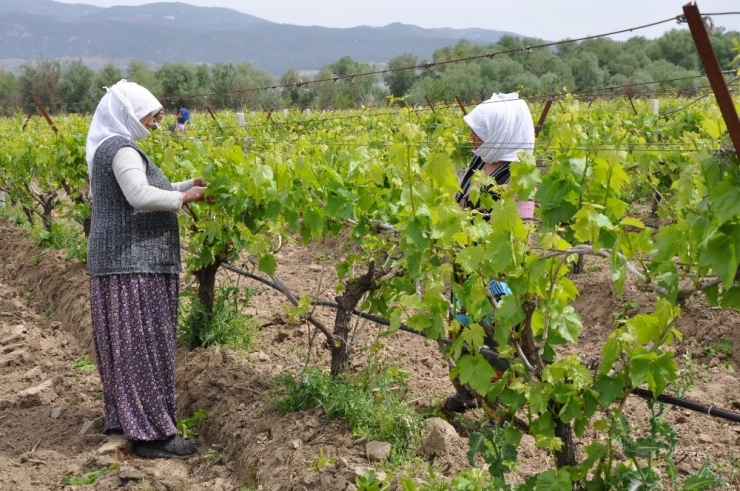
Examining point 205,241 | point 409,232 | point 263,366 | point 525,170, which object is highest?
point 525,170

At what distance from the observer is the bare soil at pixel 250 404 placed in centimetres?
372

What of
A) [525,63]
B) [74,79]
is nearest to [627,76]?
[525,63]

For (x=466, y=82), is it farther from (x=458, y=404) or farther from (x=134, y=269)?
(x=134, y=269)

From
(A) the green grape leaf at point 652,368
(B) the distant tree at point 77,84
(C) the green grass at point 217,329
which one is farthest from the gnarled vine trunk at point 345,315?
(B) the distant tree at point 77,84

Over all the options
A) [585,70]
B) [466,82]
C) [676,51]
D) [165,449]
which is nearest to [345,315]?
[165,449]

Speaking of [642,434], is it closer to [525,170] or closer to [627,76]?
[525,170]

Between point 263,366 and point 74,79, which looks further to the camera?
point 74,79

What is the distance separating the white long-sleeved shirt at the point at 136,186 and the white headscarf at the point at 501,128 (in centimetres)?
150

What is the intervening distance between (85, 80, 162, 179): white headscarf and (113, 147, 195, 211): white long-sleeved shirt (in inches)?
5.1

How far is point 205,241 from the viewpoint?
5.09 m

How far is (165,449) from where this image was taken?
419cm

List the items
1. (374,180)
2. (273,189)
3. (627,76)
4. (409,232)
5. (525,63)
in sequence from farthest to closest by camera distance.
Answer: (627,76)
(525,63)
(273,189)
(374,180)
(409,232)

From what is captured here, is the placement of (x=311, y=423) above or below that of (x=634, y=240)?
below

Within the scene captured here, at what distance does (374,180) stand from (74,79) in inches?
2013
